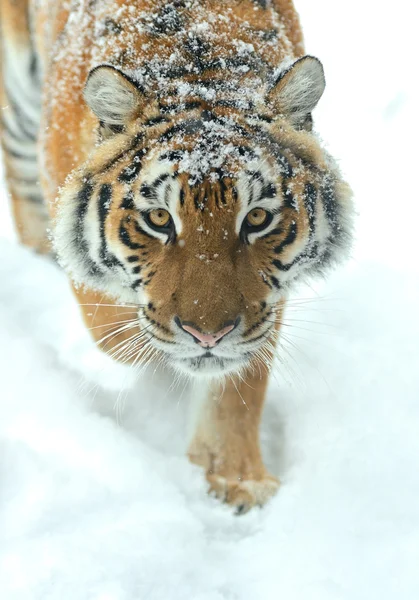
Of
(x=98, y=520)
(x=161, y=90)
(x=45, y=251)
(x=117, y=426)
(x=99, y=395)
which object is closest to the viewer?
(x=161, y=90)

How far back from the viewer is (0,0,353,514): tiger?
6.14ft

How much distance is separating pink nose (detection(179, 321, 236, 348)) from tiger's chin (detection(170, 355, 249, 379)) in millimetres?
135

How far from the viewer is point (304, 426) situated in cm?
264

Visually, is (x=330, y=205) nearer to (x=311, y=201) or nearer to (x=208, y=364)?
(x=311, y=201)

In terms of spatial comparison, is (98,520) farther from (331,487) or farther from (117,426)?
(331,487)

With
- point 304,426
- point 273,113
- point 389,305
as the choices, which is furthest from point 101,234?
point 389,305

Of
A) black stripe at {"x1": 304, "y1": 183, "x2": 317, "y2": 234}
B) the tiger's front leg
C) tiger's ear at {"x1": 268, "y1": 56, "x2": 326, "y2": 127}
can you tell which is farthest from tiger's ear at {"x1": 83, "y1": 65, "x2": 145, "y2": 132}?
the tiger's front leg

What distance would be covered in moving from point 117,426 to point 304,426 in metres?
0.67

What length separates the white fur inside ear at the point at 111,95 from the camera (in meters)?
1.91

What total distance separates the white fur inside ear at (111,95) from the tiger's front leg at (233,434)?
995mm

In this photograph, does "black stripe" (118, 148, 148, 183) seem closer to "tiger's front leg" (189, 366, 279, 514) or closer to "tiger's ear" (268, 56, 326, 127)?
"tiger's ear" (268, 56, 326, 127)

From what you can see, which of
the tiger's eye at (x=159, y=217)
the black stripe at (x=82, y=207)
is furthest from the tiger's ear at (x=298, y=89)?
the black stripe at (x=82, y=207)

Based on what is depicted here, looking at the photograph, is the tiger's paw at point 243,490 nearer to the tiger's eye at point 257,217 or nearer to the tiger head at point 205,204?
the tiger head at point 205,204

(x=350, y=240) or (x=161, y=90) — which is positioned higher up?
(x=161, y=90)
